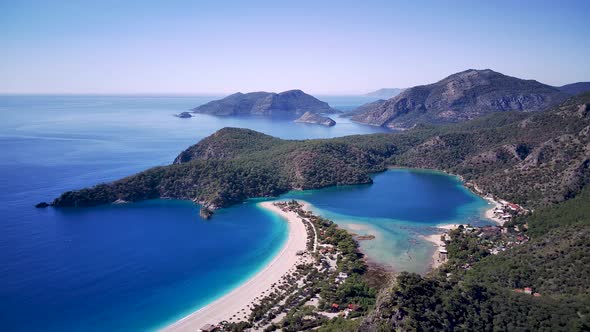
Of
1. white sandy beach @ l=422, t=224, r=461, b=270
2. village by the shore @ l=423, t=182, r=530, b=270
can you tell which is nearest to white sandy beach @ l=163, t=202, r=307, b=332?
white sandy beach @ l=422, t=224, r=461, b=270

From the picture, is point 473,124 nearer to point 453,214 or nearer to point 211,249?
point 453,214

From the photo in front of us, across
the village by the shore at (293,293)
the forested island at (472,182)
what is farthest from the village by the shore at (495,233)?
the village by the shore at (293,293)

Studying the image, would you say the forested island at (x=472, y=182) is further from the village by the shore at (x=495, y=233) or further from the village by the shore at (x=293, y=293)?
the village by the shore at (x=293, y=293)

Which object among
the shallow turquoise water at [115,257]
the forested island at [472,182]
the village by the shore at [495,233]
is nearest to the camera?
the forested island at [472,182]

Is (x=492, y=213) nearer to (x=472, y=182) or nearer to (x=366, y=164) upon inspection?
(x=472, y=182)

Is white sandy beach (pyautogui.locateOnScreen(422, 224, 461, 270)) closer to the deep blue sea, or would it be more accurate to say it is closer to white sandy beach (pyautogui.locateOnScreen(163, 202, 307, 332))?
the deep blue sea

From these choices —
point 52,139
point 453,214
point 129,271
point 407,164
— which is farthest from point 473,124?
point 52,139

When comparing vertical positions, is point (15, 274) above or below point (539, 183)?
below

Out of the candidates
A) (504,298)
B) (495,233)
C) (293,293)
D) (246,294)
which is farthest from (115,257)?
(495,233)
